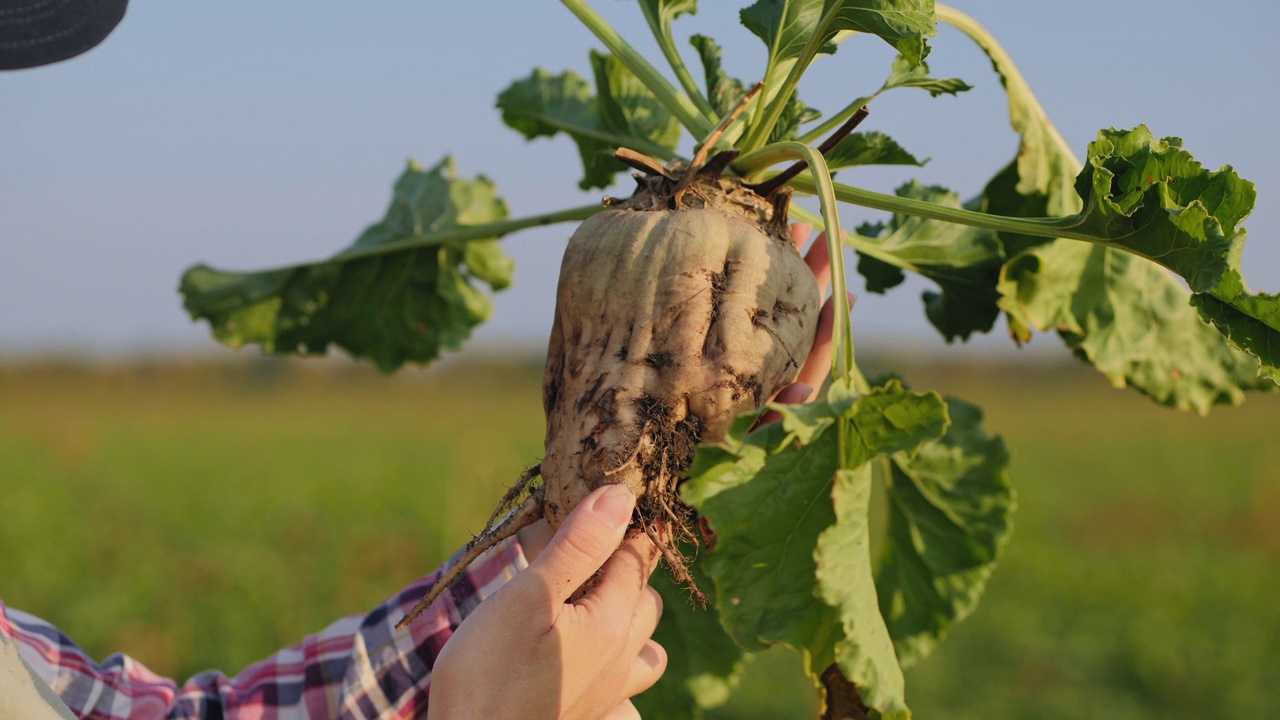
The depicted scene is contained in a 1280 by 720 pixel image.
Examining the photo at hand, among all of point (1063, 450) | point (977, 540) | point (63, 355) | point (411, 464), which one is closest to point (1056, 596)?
point (977, 540)

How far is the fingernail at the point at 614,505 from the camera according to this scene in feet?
6.03

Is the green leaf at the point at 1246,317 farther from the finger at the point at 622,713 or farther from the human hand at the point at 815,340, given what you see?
the finger at the point at 622,713

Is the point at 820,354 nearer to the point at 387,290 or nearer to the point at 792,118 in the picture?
the point at 792,118

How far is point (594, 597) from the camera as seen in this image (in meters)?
1.92

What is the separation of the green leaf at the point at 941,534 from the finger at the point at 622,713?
686 millimetres

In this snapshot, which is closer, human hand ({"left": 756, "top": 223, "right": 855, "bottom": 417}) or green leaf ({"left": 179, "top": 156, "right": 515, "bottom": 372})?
human hand ({"left": 756, "top": 223, "right": 855, "bottom": 417})

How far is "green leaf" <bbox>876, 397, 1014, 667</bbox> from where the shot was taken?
2.42 metres

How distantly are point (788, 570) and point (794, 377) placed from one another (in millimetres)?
482

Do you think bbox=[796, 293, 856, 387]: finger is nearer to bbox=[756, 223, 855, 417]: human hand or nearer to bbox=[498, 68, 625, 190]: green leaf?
bbox=[756, 223, 855, 417]: human hand

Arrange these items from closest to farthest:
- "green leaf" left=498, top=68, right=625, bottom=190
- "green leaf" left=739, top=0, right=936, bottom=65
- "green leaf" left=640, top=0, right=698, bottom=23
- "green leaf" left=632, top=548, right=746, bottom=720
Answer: "green leaf" left=739, top=0, right=936, bottom=65, "green leaf" left=640, top=0, right=698, bottom=23, "green leaf" left=632, top=548, right=746, bottom=720, "green leaf" left=498, top=68, right=625, bottom=190

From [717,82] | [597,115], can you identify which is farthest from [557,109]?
[717,82]

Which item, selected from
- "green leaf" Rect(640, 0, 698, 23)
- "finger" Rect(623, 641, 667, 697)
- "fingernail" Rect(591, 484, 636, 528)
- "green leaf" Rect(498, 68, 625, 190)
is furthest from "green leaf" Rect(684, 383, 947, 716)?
"green leaf" Rect(498, 68, 625, 190)

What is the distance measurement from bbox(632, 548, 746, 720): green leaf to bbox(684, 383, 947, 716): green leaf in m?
0.83

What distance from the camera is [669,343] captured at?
206cm
